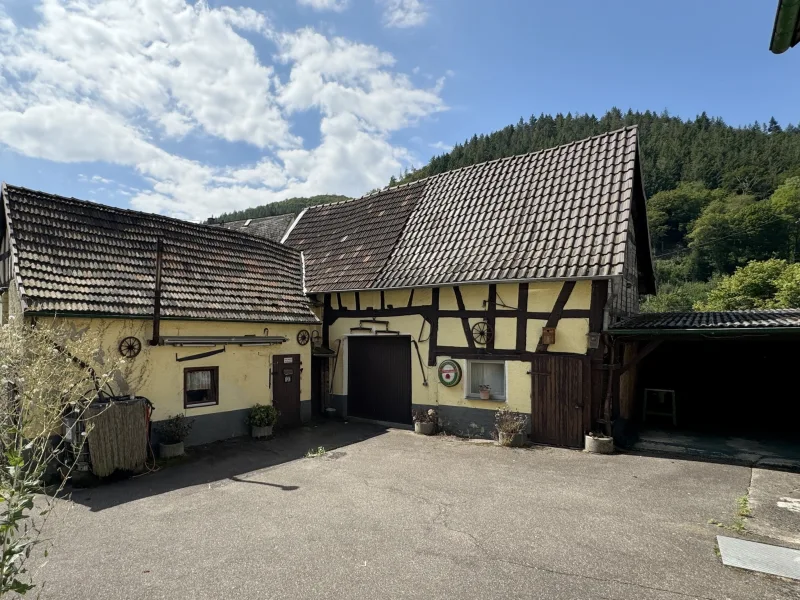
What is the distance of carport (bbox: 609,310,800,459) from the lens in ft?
32.0

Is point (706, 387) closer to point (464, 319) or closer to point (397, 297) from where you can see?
point (464, 319)

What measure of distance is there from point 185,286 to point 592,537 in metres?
9.16

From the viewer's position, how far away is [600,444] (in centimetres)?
917

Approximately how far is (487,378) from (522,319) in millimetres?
1704

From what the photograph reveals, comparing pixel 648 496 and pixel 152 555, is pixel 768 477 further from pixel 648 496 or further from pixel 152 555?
pixel 152 555

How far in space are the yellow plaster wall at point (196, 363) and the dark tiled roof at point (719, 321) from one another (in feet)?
26.0

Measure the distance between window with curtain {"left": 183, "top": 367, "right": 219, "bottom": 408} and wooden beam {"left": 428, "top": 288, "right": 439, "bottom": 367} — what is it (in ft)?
16.5

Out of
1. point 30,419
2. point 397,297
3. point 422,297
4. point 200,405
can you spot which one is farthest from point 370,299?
point 30,419

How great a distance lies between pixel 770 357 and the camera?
1384 cm

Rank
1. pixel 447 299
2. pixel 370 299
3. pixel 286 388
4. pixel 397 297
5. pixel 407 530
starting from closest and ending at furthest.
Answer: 1. pixel 407 530
2. pixel 447 299
3. pixel 286 388
4. pixel 397 297
5. pixel 370 299

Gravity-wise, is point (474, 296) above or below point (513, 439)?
above

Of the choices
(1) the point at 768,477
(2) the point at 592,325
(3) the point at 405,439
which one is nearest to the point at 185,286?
(3) the point at 405,439

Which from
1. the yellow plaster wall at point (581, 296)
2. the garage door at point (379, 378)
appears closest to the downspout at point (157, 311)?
the garage door at point (379, 378)

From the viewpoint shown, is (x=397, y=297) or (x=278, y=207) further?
(x=278, y=207)
